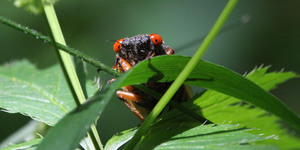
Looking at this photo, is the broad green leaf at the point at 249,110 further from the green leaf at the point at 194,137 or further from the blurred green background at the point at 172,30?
the blurred green background at the point at 172,30

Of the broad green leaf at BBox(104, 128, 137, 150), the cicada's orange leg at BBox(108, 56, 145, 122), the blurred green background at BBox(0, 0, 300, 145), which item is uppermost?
the blurred green background at BBox(0, 0, 300, 145)

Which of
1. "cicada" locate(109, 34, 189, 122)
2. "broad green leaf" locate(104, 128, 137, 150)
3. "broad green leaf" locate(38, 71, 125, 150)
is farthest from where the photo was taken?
"cicada" locate(109, 34, 189, 122)

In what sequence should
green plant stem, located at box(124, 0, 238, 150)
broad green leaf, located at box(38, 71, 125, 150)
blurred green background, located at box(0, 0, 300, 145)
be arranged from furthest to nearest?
1. blurred green background, located at box(0, 0, 300, 145)
2. green plant stem, located at box(124, 0, 238, 150)
3. broad green leaf, located at box(38, 71, 125, 150)

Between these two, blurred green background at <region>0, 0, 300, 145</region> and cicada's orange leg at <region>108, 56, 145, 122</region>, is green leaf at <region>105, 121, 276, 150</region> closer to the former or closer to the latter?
cicada's orange leg at <region>108, 56, 145, 122</region>

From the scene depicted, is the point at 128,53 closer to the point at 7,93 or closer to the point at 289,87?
the point at 7,93

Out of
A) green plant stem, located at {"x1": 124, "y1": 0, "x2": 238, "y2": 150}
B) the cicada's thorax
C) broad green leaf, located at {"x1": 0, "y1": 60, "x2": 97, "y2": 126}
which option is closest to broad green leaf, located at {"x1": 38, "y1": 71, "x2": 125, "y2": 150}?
green plant stem, located at {"x1": 124, "y1": 0, "x2": 238, "y2": 150}

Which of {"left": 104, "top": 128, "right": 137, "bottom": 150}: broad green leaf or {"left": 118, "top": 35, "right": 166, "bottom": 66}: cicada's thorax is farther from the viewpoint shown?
{"left": 118, "top": 35, "right": 166, "bottom": 66}: cicada's thorax

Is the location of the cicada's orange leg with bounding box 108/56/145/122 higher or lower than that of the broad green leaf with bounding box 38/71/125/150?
higher
